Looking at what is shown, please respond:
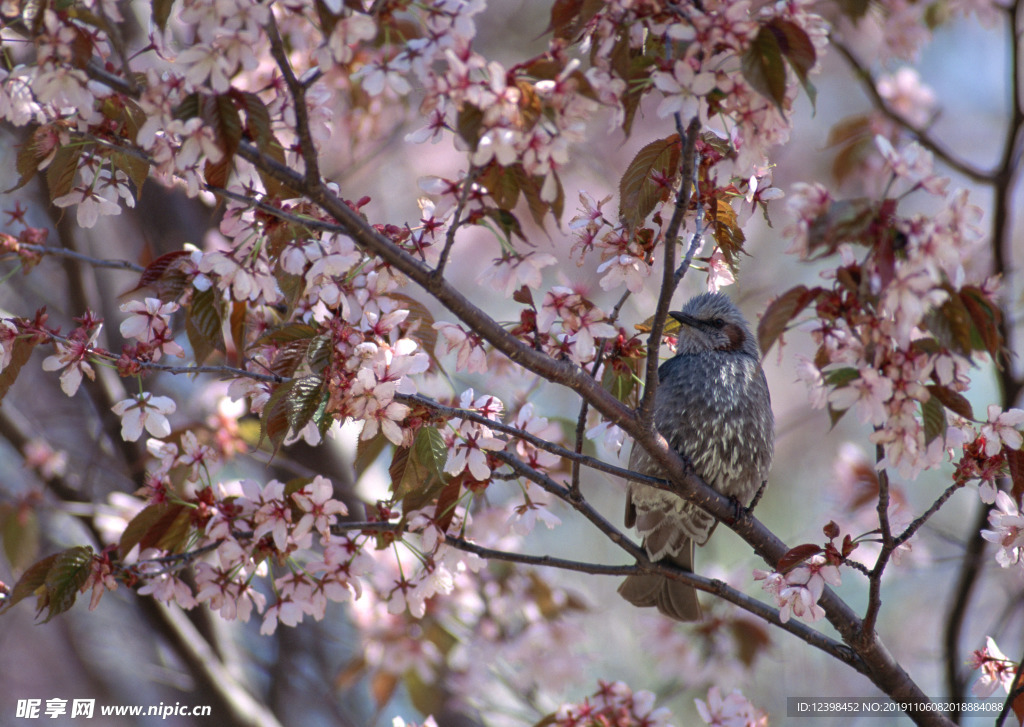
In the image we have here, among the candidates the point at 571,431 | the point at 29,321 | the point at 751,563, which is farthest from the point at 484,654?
the point at 29,321

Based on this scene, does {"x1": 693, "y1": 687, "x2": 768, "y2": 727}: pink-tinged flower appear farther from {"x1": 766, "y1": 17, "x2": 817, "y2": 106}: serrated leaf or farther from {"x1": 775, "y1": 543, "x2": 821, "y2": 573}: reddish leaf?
{"x1": 766, "y1": 17, "x2": 817, "y2": 106}: serrated leaf

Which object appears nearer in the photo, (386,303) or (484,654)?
(386,303)

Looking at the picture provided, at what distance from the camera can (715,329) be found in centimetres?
359

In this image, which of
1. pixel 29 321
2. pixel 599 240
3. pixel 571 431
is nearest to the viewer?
pixel 29 321

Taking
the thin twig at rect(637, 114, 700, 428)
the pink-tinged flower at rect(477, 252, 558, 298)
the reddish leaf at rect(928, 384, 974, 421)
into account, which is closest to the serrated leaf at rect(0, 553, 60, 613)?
the pink-tinged flower at rect(477, 252, 558, 298)

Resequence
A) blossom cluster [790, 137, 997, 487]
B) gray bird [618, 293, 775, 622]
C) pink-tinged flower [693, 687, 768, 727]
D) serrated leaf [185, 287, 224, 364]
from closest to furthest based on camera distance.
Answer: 1. blossom cluster [790, 137, 997, 487]
2. serrated leaf [185, 287, 224, 364]
3. pink-tinged flower [693, 687, 768, 727]
4. gray bird [618, 293, 775, 622]

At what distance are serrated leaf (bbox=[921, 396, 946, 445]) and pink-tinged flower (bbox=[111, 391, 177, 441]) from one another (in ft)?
5.19

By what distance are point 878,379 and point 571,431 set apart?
5.91 feet

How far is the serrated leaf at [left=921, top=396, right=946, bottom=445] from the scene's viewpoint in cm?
156

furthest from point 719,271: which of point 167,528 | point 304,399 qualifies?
point 167,528

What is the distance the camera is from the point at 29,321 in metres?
1.88

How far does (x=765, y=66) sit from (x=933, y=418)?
2.32 ft

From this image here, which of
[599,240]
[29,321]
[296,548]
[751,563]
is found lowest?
[296,548]

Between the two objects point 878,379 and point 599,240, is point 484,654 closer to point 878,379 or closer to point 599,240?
Answer: point 599,240
